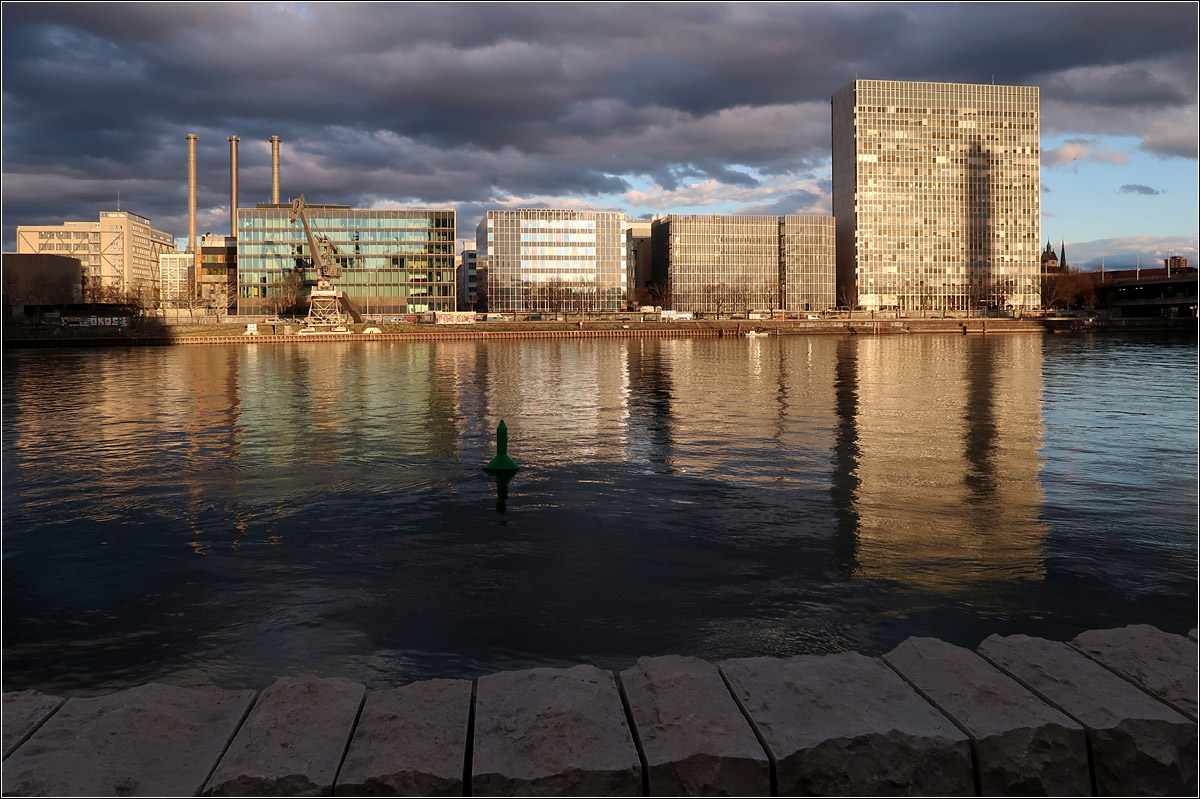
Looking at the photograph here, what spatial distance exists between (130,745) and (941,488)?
606 inches

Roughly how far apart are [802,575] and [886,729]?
6299 mm

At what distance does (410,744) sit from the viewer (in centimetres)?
505

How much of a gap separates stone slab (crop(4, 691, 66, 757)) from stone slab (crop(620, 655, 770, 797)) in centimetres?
379

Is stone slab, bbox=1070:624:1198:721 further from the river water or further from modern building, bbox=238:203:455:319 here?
modern building, bbox=238:203:455:319

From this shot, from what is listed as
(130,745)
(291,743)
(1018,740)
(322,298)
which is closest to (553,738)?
(291,743)

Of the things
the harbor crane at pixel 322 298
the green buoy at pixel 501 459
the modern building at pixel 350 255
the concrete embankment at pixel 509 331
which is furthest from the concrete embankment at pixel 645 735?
the modern building at pixel 350 255

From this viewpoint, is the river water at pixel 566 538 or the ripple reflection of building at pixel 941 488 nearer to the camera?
the river water at pixel 566 538

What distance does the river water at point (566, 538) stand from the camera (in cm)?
932

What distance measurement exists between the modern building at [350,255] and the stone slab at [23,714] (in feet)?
592

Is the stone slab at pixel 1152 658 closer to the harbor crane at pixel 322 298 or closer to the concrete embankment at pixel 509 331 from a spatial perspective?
the concrete embankment at pixel 509 331

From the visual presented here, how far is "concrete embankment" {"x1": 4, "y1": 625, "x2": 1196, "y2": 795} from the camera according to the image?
191 inches

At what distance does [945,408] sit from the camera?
107 ft

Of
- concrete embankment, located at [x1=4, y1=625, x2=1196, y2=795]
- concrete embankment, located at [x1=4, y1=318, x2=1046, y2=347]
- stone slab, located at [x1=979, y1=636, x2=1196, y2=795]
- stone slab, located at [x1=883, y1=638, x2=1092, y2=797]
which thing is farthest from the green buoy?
concrete embankment, located at [x1=4, y1=318, x2=1046, y2=347]

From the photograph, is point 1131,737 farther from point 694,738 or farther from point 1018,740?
point 694,738
